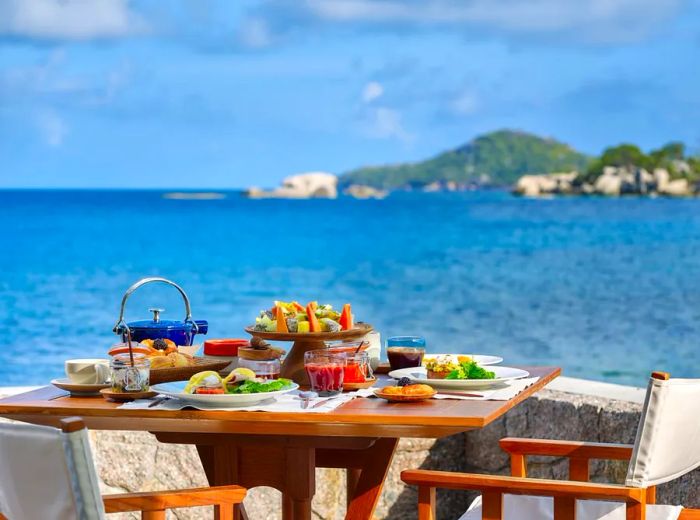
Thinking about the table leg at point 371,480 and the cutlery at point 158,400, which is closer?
the cutlery at point 158,400

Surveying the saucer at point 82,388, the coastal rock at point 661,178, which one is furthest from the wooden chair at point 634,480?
the coastal rock at point 661,178

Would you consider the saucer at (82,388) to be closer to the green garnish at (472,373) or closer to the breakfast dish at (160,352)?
the breakfast dish at (160,352)

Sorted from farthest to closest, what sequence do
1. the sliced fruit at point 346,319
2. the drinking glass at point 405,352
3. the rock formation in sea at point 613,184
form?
1. the rock formation in sea at point 613,184
2. the drinking glass at point 405,352
3. the sliced fruit at point 346,319

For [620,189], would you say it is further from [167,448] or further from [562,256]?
[167,448]

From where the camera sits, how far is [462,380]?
3.20 metres

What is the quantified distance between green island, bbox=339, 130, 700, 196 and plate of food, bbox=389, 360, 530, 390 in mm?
47952

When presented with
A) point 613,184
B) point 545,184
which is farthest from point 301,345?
point 545,184

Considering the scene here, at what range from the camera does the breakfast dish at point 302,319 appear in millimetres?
3318

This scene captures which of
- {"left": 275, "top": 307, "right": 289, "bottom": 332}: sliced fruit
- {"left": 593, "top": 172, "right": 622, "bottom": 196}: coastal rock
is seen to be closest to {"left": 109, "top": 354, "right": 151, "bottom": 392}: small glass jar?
{"left": 275, "top": 307, "right": 289, "bottom": 332}: sliced fruit

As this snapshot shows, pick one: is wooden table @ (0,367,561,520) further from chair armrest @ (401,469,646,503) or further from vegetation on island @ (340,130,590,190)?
vegetation on island @ (340,130,590,190)

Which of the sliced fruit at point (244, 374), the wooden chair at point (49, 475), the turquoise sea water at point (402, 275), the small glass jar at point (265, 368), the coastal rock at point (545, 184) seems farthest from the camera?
the coastal rock at point (545, 184)

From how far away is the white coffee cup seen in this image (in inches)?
129

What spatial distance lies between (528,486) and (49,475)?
1.05m

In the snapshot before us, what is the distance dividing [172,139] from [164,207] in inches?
755
